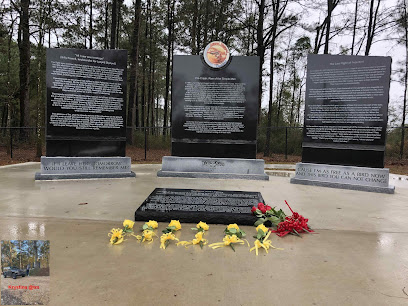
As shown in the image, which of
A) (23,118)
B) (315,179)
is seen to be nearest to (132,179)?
(315,179)

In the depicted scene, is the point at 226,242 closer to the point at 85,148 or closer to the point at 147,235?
the point at 147,235

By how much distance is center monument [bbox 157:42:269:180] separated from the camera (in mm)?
7414

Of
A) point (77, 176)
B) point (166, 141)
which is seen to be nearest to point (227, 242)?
point (77, 176)

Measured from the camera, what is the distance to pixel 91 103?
22.6 feet

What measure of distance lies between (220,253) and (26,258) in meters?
1.60

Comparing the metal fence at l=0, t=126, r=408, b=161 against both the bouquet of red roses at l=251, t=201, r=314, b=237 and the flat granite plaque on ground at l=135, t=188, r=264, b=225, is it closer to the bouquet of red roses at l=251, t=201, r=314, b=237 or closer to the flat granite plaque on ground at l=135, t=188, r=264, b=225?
the flat granite plaque on ground at l=135, t=188, r=264, b=225

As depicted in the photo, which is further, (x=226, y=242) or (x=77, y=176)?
(x=77, y=176)

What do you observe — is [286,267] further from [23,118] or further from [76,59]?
[23,118]

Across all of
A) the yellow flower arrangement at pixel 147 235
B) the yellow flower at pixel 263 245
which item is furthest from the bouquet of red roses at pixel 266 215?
the yellow flower arrangement at pixel 147 235

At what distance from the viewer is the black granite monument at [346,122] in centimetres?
624

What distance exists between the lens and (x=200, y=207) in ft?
12.3

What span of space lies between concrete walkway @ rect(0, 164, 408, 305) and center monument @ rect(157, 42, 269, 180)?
3.01 m

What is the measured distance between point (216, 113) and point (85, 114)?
10.4 ft

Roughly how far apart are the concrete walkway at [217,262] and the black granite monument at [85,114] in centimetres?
242
